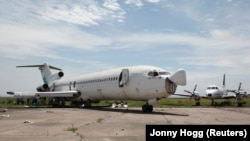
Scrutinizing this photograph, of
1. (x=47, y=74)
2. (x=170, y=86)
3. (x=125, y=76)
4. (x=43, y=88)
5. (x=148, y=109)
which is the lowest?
(x=148, y=109)

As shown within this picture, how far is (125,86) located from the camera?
82.1 feet

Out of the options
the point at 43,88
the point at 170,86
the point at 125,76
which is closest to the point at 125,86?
the point at 125,76

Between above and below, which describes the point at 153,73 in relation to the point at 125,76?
above

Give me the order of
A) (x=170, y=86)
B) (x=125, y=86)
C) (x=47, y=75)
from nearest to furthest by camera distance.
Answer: (x=170, y=86)
(x=125, y=86)
(x=47, y=75)

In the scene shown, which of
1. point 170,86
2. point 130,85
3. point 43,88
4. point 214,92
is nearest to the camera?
point 170,86

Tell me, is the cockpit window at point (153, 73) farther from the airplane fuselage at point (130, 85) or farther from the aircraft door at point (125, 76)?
the aircraft door at point (125, 76)

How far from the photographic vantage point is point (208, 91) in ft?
141

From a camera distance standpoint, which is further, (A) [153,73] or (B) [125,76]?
(B) [125,76]

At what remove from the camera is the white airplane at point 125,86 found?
70.6 feet

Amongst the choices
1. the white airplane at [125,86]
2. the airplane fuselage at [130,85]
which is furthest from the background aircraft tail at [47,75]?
the airplane fuselage at [130,85]

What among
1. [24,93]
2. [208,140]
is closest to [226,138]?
[208,140]

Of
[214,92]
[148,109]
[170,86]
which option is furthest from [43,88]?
[170,86]

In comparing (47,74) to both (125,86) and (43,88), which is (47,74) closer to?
(43,88)

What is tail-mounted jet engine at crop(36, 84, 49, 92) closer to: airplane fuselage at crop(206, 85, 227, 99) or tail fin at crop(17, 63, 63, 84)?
tail fin at crop(17, 63, 63, 84)
